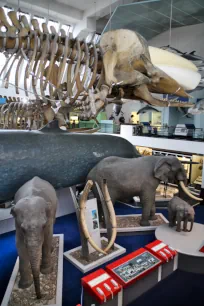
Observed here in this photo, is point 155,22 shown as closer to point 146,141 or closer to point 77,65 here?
point 146,141

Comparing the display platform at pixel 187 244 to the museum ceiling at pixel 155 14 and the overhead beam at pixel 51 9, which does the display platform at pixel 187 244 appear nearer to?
the museum ceiling at pixel 155 14

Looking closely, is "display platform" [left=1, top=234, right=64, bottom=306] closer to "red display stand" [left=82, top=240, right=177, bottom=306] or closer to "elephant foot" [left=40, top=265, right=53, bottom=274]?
"elephant foot" [left=40, top=265, right=53, bottom=274]

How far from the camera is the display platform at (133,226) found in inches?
152

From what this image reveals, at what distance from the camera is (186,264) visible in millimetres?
3166

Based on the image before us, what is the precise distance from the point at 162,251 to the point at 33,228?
Answer: 1732mm

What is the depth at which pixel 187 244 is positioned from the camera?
3.36m

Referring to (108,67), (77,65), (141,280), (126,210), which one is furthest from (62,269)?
(108,67)

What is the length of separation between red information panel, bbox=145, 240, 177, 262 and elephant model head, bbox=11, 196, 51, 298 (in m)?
1.42

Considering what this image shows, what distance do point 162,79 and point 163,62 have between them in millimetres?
338

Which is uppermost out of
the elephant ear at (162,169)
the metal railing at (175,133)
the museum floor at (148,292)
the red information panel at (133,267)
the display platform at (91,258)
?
the metal railing at (175,133)

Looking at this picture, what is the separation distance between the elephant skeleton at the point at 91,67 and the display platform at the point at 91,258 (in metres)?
1.96

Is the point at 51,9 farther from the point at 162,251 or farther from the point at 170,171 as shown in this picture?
the point at 162,251

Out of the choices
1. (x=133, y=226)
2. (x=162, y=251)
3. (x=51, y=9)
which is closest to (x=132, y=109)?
(x=51, y=9)

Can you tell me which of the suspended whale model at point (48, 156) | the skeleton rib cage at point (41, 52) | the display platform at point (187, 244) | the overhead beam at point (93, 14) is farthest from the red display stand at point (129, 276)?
the overhead beam at point (93, 14)
